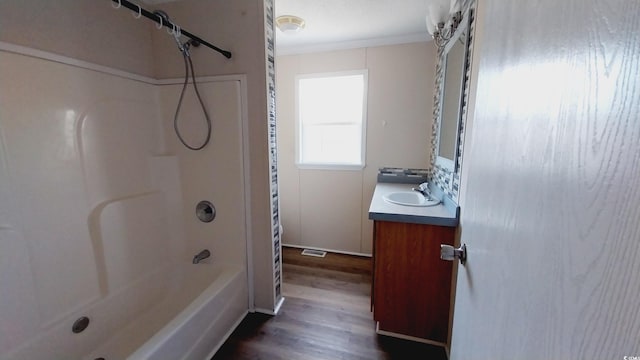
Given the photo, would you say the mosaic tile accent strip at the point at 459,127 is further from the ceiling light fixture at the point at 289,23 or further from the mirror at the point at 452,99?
the ceiling light fixture at the point at 289,23

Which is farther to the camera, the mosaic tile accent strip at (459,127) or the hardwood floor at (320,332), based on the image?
the hardwood floor at (320,332)

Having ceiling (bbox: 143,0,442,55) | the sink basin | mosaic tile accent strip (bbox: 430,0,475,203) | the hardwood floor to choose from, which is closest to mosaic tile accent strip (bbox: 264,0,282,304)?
the hardwood floor

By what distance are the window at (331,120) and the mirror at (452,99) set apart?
0.88m

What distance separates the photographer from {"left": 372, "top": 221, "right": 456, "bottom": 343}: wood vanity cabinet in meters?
1.61

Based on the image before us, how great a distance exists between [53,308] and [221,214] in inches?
38.2

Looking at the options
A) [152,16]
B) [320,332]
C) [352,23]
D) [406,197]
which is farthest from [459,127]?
[152,16]

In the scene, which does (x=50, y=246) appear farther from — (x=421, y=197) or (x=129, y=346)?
(x=421, y=197)

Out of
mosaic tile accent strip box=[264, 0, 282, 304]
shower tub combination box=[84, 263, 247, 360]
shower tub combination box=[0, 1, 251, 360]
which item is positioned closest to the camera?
shower tub combination box=[0, 1, 251, 360]

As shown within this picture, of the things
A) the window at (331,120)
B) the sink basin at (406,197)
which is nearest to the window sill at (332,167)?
the window at (331,120)

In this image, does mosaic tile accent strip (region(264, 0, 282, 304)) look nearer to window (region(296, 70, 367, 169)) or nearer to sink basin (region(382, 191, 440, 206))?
sink basin (region(382, 191, 440, 206))

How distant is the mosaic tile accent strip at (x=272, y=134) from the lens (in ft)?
5.82

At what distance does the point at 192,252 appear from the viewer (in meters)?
2.03

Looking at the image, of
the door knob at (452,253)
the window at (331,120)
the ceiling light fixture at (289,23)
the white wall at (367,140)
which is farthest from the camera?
the window at (331,120)

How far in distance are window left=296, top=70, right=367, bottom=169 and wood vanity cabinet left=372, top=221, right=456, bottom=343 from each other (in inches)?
53.2
